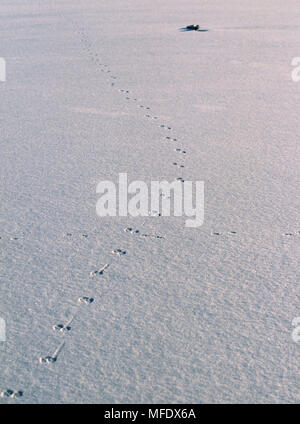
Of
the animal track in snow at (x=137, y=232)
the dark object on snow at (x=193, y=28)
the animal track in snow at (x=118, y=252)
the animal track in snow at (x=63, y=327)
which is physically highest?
the dark object on snow at (x=193, y=28)

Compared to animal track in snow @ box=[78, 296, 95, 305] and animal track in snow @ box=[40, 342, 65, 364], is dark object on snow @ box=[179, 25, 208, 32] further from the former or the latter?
animal track in snow @ box=[40, 342, 65, 364]

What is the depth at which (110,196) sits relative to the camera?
2.77m

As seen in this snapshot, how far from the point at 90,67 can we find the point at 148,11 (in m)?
4.76

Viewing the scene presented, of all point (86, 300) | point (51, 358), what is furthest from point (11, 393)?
point (86, 300)

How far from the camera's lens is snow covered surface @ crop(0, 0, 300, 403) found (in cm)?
162

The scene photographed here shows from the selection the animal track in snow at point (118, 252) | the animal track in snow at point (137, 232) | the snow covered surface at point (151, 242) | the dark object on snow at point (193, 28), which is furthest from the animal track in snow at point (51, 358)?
the dark object on snow at point (193, 28)

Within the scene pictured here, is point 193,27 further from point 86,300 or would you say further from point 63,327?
point 63,327

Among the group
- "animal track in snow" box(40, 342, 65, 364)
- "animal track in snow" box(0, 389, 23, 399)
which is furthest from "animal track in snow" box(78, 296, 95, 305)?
"animal track in snow" box(0, 389, 23, 399)

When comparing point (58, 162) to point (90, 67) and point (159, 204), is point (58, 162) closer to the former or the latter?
point (159, 204)

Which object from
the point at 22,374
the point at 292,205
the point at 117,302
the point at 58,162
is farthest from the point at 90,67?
the point at 22,374

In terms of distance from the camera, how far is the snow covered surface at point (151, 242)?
1.62 meters

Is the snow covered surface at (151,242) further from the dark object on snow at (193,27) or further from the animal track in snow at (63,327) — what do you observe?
the dark object on snow at (193,27)

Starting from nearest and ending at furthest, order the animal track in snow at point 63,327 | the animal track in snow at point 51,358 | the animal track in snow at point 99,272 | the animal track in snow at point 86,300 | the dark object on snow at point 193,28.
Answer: the animal track in snow at point 51,358
the animal track in snow at point 63,327
the animal track in snow at point 86,300
the animal track in snow at point 99,272
the dark object on snow at point 193,28

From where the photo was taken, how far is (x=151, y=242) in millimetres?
2340
